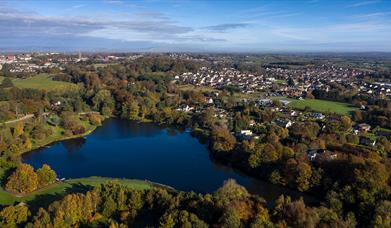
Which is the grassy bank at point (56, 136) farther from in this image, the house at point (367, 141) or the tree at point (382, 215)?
the tree at point (382, 215)

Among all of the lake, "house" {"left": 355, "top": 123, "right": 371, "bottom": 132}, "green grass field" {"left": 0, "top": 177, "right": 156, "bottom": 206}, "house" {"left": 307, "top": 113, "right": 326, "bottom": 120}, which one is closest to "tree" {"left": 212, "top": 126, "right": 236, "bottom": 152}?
the lake

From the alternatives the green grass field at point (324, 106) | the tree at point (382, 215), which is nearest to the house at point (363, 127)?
the green grass field at point (324, 106)

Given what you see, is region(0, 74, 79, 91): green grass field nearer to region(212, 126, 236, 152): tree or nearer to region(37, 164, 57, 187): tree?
region(212, 126, 236, 152): tree

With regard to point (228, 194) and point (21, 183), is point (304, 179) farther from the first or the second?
point (21, 183)

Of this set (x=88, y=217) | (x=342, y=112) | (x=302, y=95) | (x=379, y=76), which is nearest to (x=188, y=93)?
(x=302, y=95)

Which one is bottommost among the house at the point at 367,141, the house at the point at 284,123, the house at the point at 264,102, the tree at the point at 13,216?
the house at the point at 264,102

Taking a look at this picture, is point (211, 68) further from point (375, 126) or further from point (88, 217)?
point (88, 217)
